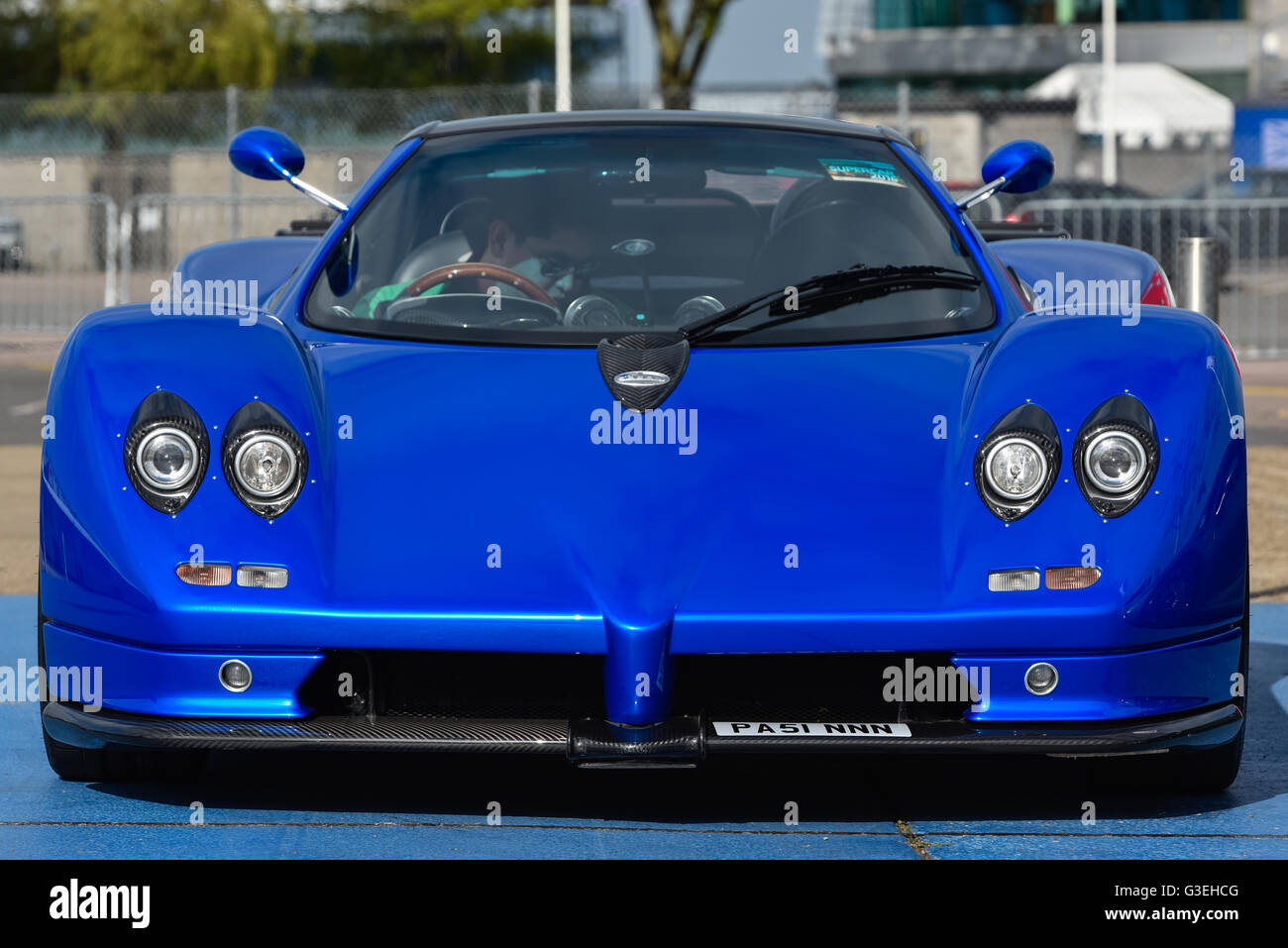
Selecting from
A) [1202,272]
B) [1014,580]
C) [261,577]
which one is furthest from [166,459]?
→ [1202,272]

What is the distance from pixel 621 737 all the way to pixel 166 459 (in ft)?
3.08

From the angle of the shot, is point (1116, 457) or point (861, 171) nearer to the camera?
point (1116, 457)

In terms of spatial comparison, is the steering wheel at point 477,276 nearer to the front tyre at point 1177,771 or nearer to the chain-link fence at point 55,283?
the front tyre at point 1177,771

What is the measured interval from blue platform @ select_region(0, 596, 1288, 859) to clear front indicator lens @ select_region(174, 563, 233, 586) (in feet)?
1.48

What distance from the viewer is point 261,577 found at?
3340 mm

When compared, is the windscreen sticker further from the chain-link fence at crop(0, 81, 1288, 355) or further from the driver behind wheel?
the chain-link fence at crop(0, 81, 1288, 355)

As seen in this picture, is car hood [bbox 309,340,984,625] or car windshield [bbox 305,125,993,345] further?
car windshield [bbox 305,125,993,345]

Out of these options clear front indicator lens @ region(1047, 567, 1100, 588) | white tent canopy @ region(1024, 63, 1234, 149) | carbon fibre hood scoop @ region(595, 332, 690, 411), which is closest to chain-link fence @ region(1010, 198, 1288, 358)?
carbon fibre hood scoop @ region(595, 332, 690, 411)

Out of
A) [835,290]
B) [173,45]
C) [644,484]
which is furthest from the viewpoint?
[173,45]

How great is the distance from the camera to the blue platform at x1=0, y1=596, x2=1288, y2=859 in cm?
338

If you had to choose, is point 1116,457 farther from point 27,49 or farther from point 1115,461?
point 27,49

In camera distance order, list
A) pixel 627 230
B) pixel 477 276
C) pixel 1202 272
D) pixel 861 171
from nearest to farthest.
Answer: pixel 477 276, pixel 627 230, pixel 861 171, pixel 1202 272

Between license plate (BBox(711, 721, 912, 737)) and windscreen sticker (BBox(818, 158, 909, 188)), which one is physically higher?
windscreen sticker (BBox(818, 158, 909, 188))
